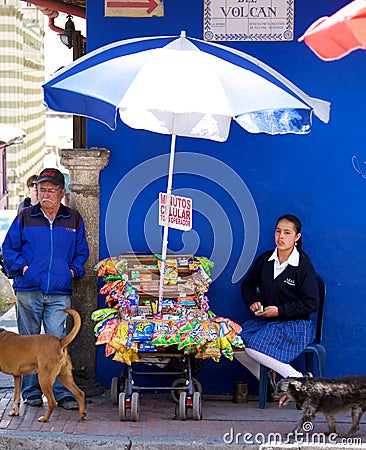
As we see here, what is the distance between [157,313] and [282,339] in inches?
40.1

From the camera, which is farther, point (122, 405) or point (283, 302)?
point (283, 302)

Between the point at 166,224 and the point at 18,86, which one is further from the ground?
the point at 18,86

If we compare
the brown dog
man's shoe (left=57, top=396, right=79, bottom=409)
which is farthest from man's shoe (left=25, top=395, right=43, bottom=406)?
the brown dog

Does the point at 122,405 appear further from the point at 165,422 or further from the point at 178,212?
the point at 178,212

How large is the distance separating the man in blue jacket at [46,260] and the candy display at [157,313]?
0.98ft

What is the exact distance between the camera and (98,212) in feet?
25.1

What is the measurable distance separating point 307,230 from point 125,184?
1.59 m

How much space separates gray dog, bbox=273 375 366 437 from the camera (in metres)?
6.34

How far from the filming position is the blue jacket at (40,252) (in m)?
7.13

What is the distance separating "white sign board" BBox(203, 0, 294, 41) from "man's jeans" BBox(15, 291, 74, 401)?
8.17 ft

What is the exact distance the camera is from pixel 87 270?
7.67 metres

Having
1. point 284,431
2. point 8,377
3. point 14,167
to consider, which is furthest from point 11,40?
point 284,431

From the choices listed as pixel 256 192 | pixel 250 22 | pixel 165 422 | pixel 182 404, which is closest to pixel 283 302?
pixel 256 192

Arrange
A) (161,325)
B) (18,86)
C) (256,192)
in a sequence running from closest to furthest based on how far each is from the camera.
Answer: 1. (161,325)
2. (256,192)
3. (18,86)
